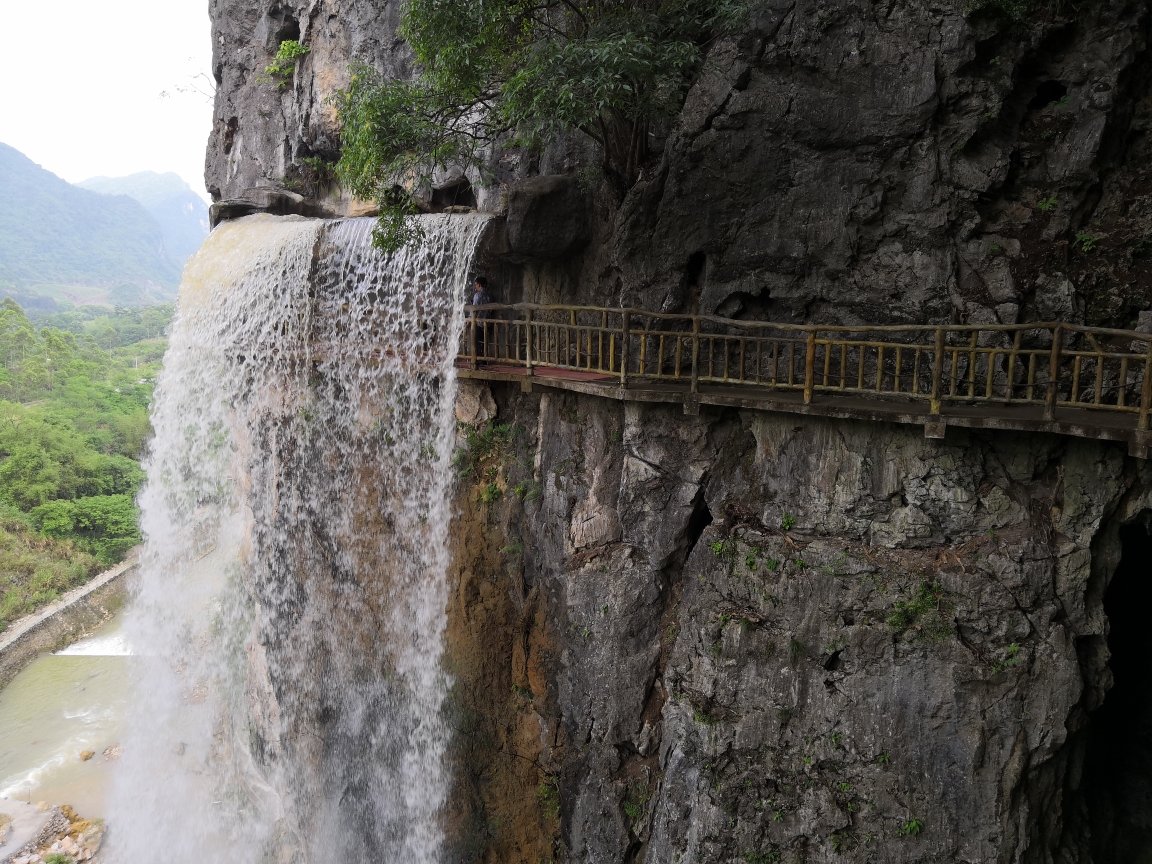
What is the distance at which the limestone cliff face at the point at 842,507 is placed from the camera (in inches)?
285

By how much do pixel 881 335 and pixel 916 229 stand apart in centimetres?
125

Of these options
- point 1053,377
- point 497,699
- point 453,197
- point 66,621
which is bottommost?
point 66,621

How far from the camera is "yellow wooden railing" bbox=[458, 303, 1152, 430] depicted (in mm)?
6793

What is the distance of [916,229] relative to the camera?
8391 millimetres

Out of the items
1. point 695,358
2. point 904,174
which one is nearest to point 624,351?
point 695,358

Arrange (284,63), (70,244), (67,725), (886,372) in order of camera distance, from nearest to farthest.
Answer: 1. (886,372)
2. (284,63)
3. (67,725)
4. (70,244)

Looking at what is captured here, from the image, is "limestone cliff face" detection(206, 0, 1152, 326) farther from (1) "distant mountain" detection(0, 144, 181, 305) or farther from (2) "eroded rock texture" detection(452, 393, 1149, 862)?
(1) "distant mountain" detection(0, 144, 181, 305)

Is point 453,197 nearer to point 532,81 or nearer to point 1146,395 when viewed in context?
point 532,81

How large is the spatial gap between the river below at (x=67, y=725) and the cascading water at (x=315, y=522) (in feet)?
9.97

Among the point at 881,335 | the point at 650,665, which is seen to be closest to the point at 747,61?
the point at 881,335

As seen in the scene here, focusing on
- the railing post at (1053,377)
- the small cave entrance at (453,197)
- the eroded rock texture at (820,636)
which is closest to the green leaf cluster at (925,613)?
the eroded rock texture at (820,636)

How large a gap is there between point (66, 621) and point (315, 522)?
56.4ft

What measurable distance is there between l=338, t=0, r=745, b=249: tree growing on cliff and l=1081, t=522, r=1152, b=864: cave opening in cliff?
25.2 feet

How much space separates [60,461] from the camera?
30.0 metres
